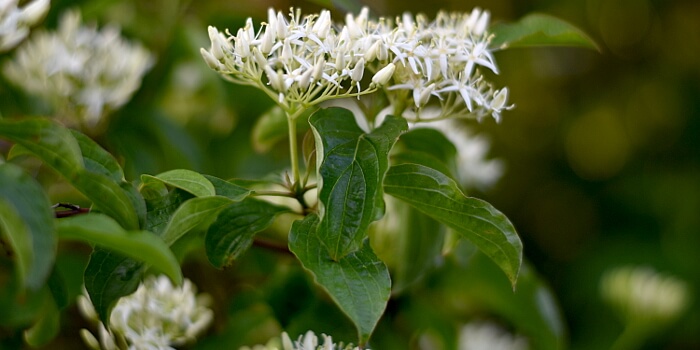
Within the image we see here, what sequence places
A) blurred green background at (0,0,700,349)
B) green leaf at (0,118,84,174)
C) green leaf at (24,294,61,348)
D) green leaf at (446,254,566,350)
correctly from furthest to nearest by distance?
blurred green background at (0,0,700,349) → green leaf at (446,254,566,350) → green leaf at (24,294,61,348) → green leaf at (0,118,84,174)

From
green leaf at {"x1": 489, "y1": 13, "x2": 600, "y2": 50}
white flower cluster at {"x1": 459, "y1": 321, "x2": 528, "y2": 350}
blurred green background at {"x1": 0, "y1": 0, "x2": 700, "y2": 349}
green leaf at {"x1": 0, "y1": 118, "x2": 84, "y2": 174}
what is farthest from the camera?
blurred green background at {"x1": 0, "y1": 0, "x2": 700, "y2": 349}

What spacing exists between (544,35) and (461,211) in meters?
0.25

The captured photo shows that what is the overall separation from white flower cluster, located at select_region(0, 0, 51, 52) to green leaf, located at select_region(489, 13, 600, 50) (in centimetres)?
44

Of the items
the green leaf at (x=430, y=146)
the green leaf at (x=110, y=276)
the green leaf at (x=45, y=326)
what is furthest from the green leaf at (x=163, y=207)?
the green leaf at (x=430, y=146)

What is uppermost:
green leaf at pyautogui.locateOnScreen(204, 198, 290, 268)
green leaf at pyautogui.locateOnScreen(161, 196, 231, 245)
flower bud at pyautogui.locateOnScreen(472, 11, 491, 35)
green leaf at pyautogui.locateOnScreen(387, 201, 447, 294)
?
flower bud at pyautogui.locateOnScreen(472, 11, 491, 35)

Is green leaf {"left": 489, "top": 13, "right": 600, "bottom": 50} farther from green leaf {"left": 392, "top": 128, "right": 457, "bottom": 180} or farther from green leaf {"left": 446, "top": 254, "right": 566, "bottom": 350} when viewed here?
Result: green leaf {"left": 446, "top": 254, "right": 566, "bottom": 350}

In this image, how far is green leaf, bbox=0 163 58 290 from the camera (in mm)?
400

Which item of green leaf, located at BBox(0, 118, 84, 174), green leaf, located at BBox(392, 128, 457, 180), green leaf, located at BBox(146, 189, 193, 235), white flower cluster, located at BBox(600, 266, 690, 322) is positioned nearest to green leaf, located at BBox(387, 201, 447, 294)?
green leaf, located at BBox(392, 128, 457, 180)

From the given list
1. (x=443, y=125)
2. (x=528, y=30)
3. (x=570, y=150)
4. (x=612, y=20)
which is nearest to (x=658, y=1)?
(x=612, y=20)

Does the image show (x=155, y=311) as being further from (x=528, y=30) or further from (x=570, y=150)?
(x=570, y=150)

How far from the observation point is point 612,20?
2498mm

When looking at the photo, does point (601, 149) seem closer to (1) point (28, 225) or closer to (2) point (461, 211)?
(2) point (461, 211)

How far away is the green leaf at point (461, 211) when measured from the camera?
58 cm

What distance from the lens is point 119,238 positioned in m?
0.46
